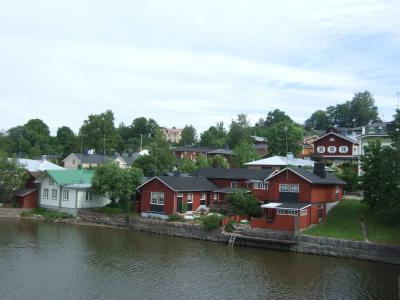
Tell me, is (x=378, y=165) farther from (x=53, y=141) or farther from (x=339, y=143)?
(x=53, y=141)

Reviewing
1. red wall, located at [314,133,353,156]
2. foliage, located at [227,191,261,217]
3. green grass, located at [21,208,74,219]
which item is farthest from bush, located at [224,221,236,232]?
red wall, located at [314,133,353,156]

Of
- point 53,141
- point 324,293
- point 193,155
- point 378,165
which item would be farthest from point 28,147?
point 324,293

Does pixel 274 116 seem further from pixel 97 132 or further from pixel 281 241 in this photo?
pixel 281 241

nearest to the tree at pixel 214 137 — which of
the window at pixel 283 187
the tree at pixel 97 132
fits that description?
the tree at pixel 97 132

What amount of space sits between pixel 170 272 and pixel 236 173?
24.7 metres

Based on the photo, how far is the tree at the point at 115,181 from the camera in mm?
49094

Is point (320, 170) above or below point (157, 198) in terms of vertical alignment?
above

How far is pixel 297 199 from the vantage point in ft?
138

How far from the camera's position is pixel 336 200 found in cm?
4631

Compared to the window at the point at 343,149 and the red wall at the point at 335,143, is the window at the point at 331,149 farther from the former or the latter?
the window at the point at 343,149

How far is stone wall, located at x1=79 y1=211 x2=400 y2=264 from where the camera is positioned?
3378 centimetres

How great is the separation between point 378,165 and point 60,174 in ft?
118

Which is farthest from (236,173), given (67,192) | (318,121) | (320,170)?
(318,121)

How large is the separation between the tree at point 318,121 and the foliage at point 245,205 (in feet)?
322
